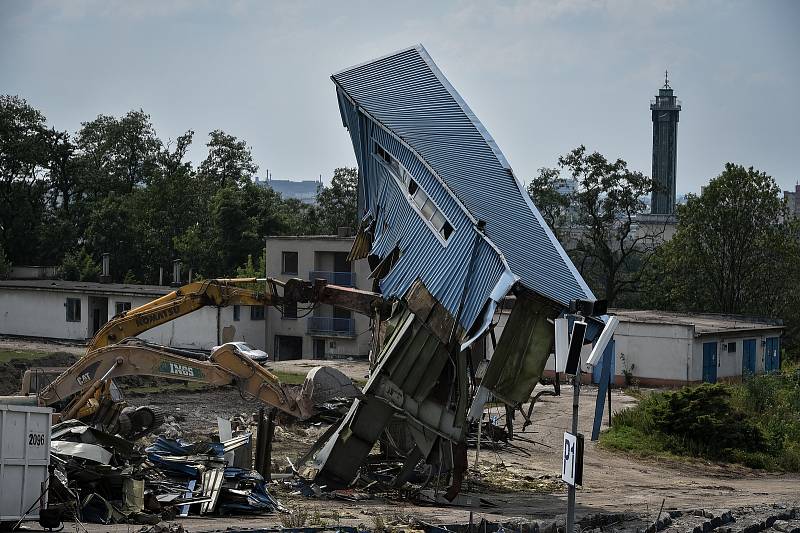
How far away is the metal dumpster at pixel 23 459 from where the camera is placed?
17859mm

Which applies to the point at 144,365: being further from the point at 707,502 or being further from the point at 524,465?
the point at 707,502

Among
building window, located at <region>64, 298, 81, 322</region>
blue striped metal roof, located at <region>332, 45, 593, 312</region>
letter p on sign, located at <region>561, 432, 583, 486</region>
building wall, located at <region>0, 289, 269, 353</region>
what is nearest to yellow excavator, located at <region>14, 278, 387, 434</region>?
blue striped metal roof, located at <region>332, 45, 593, 312</region>

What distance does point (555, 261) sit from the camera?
81.5 ft

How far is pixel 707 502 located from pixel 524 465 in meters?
5.80

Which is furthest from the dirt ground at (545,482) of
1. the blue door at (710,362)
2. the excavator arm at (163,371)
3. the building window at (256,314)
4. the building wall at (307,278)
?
the building window at (256,314)

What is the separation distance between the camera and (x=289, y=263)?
6122cm

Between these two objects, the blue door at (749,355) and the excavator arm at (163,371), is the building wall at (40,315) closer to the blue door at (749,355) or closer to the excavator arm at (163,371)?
the blue door at (749,355)

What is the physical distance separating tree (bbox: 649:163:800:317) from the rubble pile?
45790 millimetres

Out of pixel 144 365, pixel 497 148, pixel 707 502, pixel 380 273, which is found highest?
pixel 497 148

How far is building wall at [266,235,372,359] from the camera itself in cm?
5916

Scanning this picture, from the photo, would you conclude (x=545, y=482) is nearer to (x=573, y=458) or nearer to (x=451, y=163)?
(x=451, y=163)

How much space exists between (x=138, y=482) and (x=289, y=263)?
1607 inches

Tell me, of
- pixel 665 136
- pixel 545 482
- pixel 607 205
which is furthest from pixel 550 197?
pixel 665 136

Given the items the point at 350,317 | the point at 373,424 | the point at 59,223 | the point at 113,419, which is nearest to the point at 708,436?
the point at 373,424
